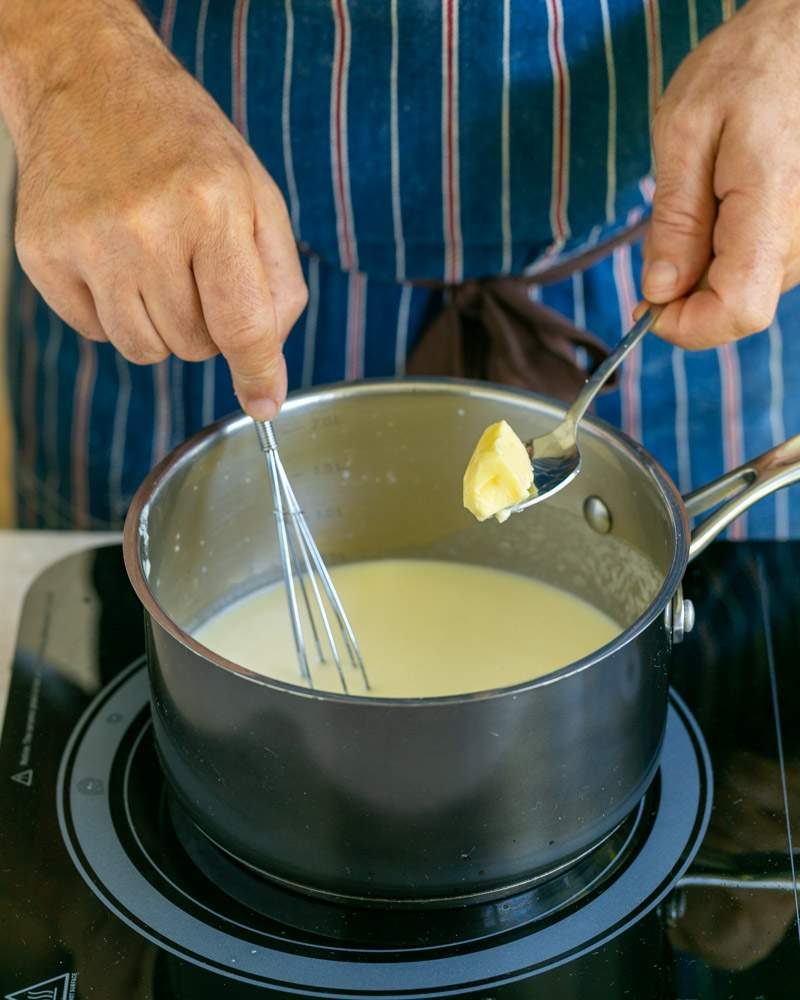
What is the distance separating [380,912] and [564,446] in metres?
0.33

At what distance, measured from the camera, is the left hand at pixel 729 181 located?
0.86m

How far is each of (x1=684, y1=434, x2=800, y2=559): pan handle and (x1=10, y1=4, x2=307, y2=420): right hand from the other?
270 millimetres

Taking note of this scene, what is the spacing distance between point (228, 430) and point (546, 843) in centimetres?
36

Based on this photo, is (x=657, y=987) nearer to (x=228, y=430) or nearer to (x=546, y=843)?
(x=546, y=843)

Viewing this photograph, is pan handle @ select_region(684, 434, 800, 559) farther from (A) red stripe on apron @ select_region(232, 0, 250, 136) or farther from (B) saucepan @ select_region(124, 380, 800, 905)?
(A) red stripe on apron @ select_region(232, 0, 250, 136)

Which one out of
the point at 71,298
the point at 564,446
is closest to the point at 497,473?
the point at 564,446

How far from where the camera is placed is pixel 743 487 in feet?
2.80

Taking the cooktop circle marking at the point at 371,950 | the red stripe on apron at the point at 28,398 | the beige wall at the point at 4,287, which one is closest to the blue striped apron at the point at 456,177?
the red stripe on apron at the point at 28,398

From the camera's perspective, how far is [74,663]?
0.96 metres

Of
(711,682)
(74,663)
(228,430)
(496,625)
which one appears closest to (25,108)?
(228,430)

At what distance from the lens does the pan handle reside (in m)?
0.80

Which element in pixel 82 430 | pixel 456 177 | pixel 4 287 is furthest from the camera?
pixel 4 287

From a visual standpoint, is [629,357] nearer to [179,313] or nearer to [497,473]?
[497,473]

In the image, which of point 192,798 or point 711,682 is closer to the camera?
point 192,798
